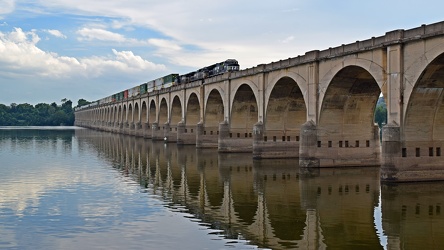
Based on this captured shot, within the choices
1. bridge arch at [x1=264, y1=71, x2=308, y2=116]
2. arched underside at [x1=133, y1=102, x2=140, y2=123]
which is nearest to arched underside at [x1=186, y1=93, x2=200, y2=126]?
bridge arch at [x1=264, y1=71, x2=308, y2=116]

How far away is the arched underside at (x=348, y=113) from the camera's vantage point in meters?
42.1

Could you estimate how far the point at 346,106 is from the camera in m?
42.9

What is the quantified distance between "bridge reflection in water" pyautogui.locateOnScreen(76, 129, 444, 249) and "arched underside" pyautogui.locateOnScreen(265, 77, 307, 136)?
6.62 m

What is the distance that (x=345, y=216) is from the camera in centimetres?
2481

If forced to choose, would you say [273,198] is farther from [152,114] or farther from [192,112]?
[152,114]

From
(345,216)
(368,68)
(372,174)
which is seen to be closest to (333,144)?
(372,174)

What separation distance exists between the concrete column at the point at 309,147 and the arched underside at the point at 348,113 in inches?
24.8

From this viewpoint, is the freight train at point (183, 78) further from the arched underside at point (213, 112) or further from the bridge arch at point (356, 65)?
the bridge arch at point (356, 65)

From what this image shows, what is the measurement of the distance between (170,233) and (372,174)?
75.2 ft

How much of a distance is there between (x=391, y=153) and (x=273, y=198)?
8.09 m

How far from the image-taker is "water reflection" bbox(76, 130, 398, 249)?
68.5 ft

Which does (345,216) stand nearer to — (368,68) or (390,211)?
(390,211)

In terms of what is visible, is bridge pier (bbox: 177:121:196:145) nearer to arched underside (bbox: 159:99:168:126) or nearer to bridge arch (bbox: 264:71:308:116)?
arched underside (bbox: 159:99:168:126)

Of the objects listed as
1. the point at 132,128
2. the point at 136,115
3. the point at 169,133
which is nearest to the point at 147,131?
the point at 132,128
